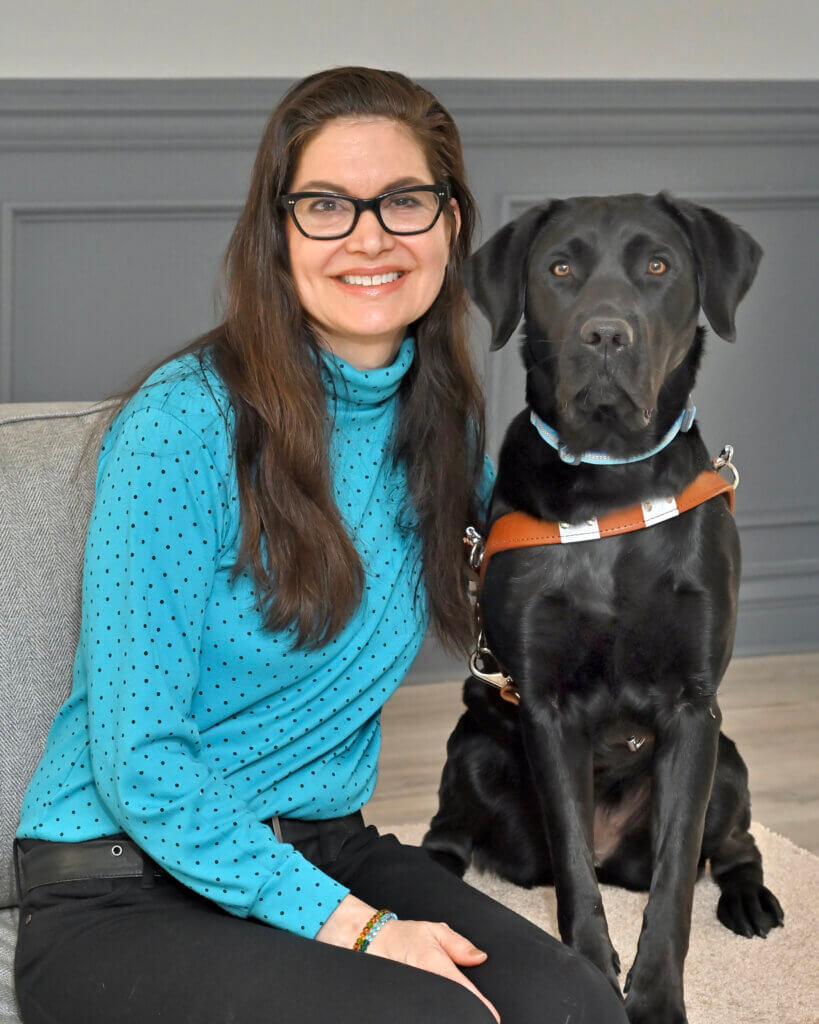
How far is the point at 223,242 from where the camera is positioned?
3.18 metres

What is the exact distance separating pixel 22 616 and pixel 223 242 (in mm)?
1705

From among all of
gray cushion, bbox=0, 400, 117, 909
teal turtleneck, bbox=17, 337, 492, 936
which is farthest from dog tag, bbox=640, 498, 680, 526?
gray cushion, bbox=0, 400, 117, 909

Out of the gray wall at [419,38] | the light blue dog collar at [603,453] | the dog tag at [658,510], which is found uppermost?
the gray wall at [419,38]

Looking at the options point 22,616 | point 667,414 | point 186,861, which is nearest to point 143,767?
point 186,861

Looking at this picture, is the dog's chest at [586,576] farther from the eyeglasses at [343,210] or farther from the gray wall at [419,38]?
the gray wall at [419,38]

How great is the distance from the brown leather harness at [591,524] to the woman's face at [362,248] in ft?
0.99

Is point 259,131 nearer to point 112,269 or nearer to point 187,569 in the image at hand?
point 112,269

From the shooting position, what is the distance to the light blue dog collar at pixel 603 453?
5.48ft

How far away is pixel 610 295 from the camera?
1597 mm

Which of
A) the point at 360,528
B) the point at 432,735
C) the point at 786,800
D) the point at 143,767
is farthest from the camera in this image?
the point at 432,735

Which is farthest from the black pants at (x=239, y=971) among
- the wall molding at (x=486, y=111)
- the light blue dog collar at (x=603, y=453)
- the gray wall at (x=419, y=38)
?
the gray wall at (x=419, y=38)

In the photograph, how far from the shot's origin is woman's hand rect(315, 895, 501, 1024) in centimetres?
135

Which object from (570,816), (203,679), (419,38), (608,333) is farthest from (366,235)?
(419,38)

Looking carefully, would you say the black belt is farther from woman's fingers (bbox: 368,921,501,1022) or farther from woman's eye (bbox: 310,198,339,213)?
woman's eye (bbox: 310,198,339,213)
